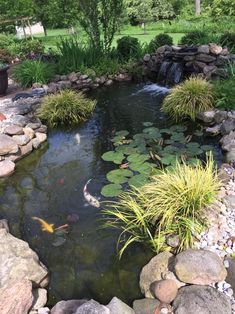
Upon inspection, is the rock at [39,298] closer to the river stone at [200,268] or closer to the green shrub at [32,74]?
the river stone at [200,268]

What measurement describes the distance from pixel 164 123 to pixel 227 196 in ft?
10.0

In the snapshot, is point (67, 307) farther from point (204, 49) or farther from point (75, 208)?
point (204, 49)

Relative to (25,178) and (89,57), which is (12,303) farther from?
(89,57)

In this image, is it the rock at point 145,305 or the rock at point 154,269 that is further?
the rock at point 154,269

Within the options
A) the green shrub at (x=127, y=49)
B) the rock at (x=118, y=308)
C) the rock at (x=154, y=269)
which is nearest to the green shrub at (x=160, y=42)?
the green shrub at (x=127, y=49)

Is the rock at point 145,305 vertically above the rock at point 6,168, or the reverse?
the rock at point 6,168

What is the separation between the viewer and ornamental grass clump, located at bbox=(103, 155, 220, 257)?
298 cm

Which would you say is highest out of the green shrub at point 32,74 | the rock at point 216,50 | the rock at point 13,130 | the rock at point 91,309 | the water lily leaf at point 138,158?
the rock at point 216,50

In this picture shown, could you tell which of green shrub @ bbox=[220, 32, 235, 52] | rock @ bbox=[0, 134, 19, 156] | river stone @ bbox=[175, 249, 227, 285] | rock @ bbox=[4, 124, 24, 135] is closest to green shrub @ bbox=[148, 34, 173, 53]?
green shrub @ bbox=[220, 32, 235, 52]

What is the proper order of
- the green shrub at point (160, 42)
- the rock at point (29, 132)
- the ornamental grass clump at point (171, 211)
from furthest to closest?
the green shrub at point (160, 42) < the rock at point (29, 132) < the ornamental grass clump at point (171, 211)

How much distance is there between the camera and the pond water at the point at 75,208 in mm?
2877

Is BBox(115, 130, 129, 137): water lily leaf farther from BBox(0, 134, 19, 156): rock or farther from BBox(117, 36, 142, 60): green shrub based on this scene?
BBox(117, 36, 142, 60): green shrub

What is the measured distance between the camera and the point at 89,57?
9234 millimetres

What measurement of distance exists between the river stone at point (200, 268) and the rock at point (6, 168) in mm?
2921
